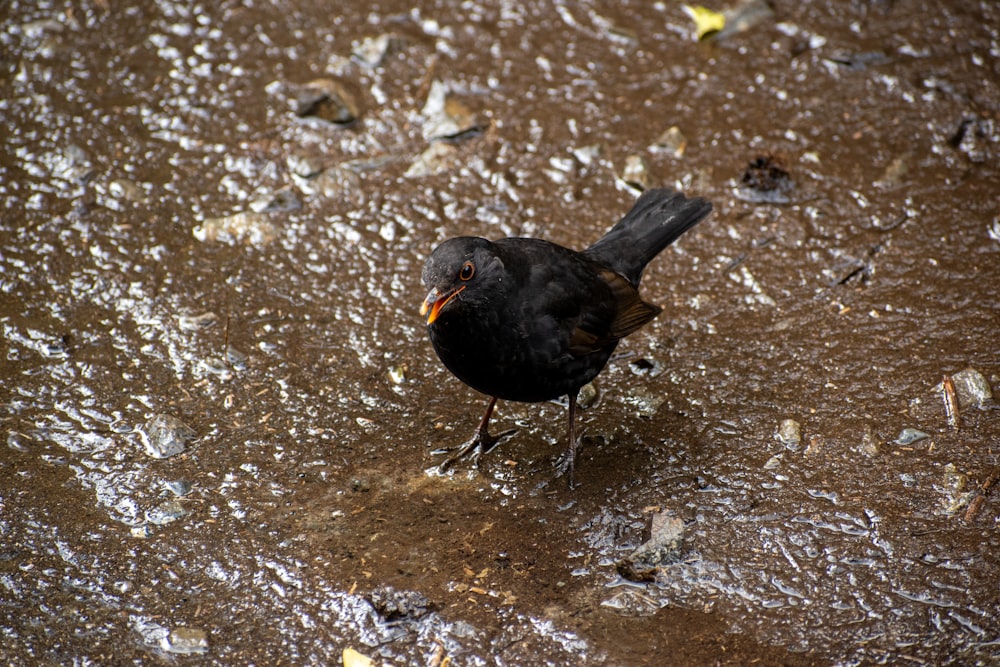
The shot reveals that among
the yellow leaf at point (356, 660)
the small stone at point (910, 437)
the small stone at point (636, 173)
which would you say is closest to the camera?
the yellow leaf at point (356, 660)

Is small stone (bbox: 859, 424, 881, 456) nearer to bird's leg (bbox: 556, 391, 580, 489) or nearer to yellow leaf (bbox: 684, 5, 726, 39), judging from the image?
bird's leg (bbox: 556, 391, 580, 489)

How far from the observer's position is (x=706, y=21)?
20.8ft

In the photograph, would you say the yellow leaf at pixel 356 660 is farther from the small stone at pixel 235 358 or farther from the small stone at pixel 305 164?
the small stone at pixel 305 164

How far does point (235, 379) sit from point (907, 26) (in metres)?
5.09

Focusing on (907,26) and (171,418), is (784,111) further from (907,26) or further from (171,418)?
(171,418)

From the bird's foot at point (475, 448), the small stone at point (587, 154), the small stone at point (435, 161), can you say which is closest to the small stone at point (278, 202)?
the small stone at point (435, 161)

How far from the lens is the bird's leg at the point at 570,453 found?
420 cm

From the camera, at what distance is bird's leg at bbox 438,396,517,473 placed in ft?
13.9

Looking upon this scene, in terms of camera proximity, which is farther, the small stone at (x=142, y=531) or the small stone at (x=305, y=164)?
the small stone at (x=305, y=164)

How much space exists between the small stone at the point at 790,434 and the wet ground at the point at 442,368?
0.15ft

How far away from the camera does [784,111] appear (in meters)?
5.88

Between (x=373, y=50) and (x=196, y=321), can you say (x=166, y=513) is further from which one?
(x=373, y=50)

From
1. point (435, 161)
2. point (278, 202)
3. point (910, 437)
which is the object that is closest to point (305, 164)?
point (278, 202)

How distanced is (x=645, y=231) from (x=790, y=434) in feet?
4.14
